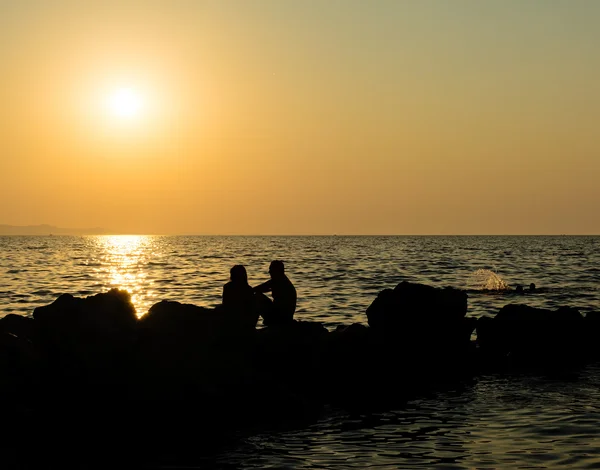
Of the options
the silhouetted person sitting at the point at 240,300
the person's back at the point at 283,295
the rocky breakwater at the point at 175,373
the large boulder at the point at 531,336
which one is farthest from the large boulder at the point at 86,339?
the large boulder at the point at 531,336

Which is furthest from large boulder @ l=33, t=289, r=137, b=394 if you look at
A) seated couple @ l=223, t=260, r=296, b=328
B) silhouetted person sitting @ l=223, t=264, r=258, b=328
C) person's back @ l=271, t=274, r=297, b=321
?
person's back @ l=271, t=274, r=297, b=321

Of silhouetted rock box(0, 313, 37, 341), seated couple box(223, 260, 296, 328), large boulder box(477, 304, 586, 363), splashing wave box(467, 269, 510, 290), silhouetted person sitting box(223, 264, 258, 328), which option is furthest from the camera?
splashing wave box(467, 269, 510, 290)

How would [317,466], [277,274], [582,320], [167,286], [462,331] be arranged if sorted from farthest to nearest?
[167,286] < [582,320] < [462,331] < [277,274] < [317,466]

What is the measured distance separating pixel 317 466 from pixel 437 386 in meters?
7.33

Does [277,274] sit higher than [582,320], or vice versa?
[277,274]

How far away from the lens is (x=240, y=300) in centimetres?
1891

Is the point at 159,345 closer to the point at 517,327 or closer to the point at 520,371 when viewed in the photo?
the point at 520,371

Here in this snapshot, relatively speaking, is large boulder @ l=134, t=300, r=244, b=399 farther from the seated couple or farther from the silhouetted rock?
the silhouetted rock

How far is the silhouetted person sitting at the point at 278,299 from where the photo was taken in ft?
66.5

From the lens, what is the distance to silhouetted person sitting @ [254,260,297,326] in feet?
66.5

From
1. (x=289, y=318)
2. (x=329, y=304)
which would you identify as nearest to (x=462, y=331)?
(x=289, y=318)

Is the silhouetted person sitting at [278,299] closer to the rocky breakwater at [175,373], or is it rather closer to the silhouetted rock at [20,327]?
the rocky breakwater at [175,373]

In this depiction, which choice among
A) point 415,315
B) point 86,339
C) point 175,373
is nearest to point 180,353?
point 175,373

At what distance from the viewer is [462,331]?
22.0m
